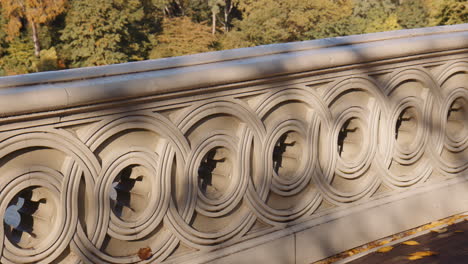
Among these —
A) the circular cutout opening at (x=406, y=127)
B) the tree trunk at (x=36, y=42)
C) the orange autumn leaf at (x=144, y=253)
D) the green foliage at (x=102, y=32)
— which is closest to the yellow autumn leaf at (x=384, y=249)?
the circular cutout opening at (x=406, y=127)

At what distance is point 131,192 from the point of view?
10.3 ft

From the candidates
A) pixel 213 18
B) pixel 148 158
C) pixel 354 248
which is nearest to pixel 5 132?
pixel 148 158

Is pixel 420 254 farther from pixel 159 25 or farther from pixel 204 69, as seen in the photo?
pixel 159 25

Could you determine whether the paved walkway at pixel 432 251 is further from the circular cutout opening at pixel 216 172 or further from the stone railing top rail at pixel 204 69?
the stone railing top rail at pixel 204 69

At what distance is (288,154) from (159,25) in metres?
82.0

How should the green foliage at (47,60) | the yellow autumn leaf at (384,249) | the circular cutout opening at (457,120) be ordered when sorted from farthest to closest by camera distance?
1. the green foliage at (47,60)
2. the circular cutout opening at (457,120)
3. the yellow autumn leaf at (384,249)

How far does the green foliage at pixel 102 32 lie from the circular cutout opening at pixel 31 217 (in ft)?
241

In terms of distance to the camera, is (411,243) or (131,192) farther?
(411,243)

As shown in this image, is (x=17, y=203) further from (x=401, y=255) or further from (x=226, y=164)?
(x=401, y=255)

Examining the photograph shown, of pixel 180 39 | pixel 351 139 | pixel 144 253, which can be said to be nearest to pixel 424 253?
pixel 351 139

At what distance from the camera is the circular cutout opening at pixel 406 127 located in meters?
4.22

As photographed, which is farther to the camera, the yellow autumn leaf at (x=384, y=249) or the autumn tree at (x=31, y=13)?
the autumn tree at (x=31, y=13)

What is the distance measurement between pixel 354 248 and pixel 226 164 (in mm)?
934

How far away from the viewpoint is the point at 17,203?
9.36ft
